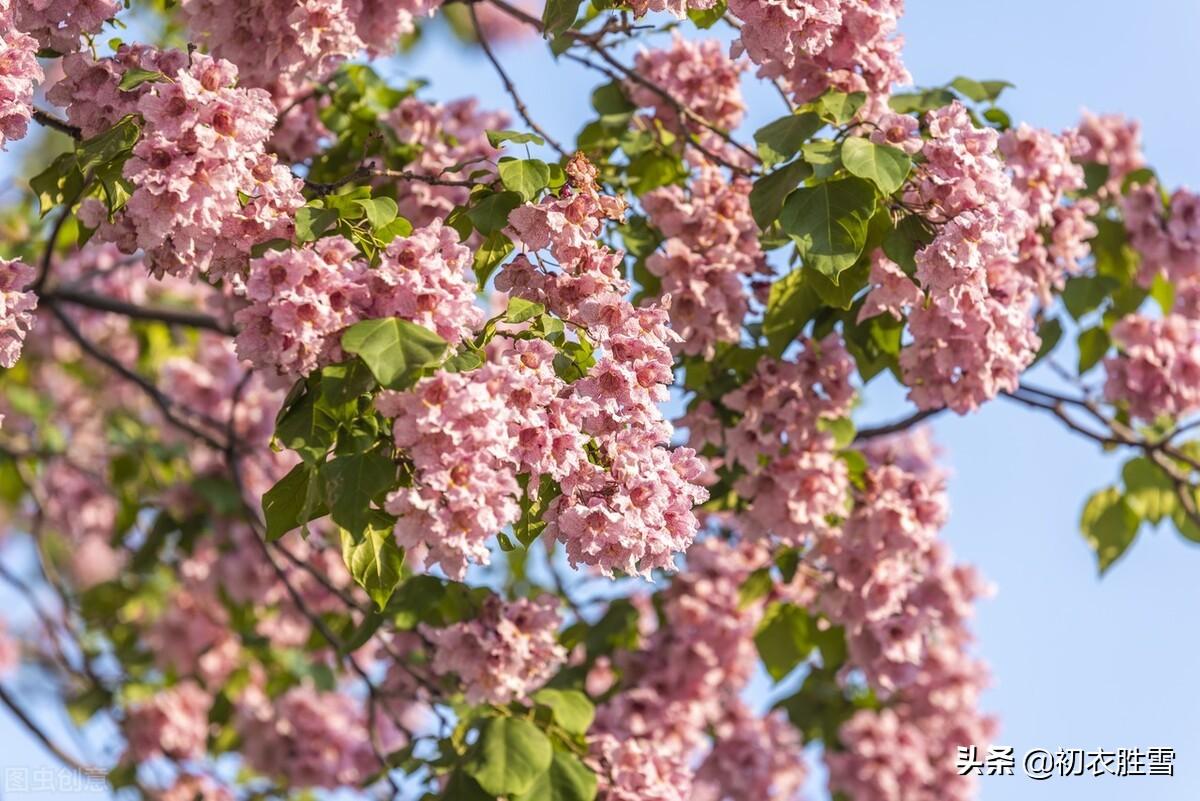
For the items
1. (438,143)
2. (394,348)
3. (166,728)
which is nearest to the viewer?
(394,348)

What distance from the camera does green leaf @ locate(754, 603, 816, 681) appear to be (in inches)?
A: 196

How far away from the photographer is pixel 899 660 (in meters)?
4.82

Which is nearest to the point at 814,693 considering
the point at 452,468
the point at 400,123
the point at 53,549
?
the point at 400,123

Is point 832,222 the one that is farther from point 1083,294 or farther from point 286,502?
point 1083,294

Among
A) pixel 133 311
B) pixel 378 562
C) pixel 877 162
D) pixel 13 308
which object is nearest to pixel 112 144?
pixel 13 308

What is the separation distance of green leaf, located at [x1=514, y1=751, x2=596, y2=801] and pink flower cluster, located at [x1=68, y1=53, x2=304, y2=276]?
149 cm

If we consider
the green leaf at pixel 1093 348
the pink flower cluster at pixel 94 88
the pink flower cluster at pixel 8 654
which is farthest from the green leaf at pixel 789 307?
the pink flower cluster at pixel 8 654

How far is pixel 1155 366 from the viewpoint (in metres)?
4.90

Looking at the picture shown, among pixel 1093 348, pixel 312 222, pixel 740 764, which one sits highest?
pixel 1093 348

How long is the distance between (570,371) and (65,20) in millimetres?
1440

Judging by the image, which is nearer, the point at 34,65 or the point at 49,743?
the point at 34,65

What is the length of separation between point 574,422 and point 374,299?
0.45 m

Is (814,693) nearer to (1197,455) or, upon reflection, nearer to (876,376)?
(1197,455)

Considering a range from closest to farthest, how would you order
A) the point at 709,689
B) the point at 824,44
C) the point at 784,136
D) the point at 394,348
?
the point at 394,348, the point at 824,44, the point at 784,136, the point at 709,689
